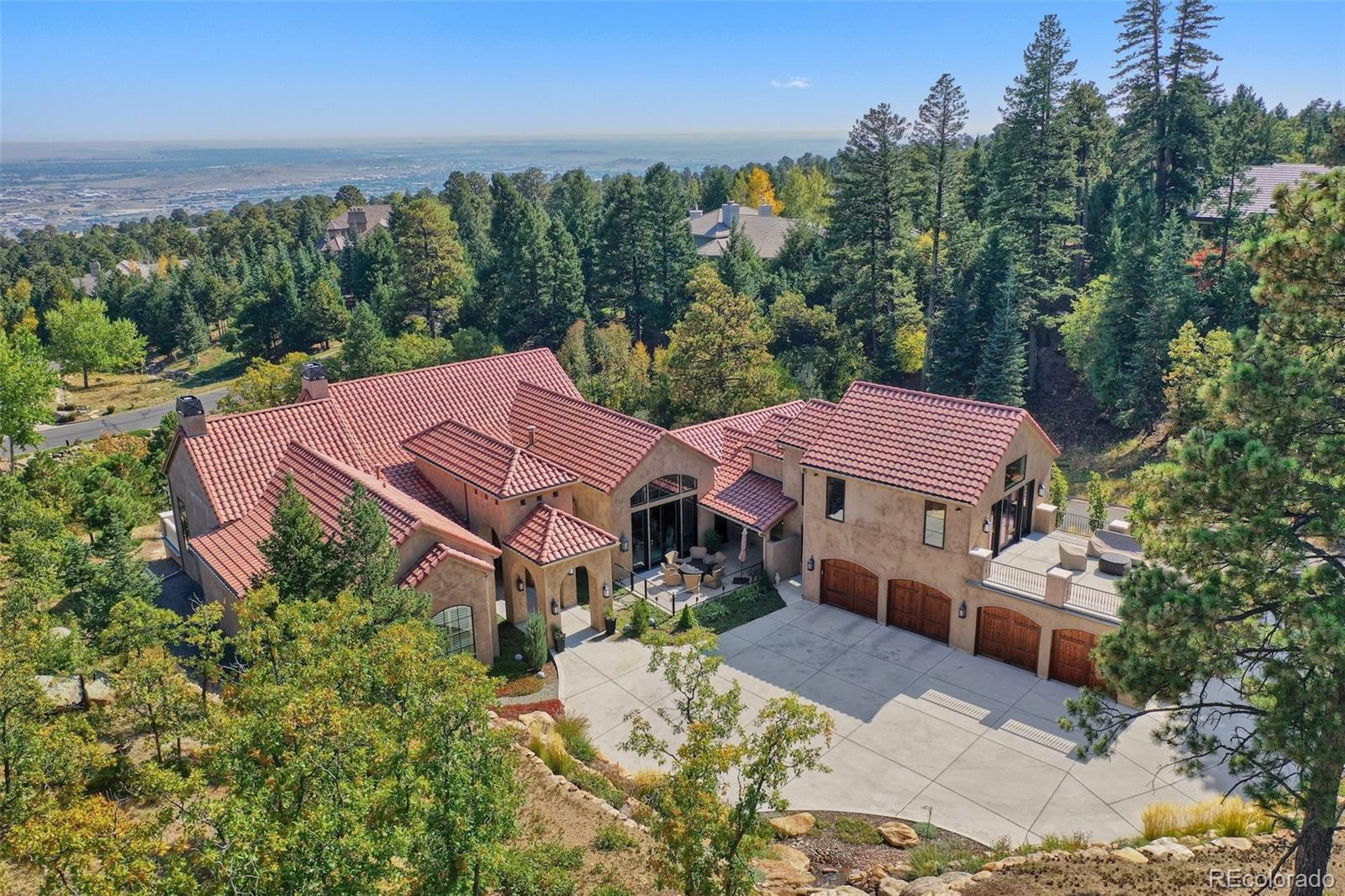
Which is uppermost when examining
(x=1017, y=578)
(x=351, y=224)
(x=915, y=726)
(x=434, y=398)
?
(x=351, y=224)

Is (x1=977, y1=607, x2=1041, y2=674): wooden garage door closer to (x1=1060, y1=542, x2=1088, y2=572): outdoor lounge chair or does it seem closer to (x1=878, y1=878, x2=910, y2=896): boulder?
(x1=1060, y1=542, x2=1088, y2=572): outdoor lounge chair

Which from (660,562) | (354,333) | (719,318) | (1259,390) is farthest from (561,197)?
(1259,390)

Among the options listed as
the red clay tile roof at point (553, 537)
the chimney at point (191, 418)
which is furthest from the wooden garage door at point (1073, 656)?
the chimney at point (191, 418)

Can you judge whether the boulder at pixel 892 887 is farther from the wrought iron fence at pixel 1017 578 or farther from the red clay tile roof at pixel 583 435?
the red clay tile roof at pixel 583 435

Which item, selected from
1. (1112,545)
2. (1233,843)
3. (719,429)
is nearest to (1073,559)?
(1112,545)

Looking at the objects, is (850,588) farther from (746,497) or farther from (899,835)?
(899,835)

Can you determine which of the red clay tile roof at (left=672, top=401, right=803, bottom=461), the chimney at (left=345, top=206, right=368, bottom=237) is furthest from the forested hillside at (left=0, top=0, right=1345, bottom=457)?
the chimney at (left=345, top=206, right=368, bottom=237)
